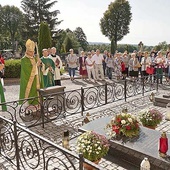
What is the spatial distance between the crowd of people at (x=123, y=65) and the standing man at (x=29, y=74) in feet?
20.6

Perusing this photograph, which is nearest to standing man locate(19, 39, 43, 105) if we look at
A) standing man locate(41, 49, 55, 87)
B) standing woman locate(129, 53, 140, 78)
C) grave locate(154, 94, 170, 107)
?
standing man locate(41, 49, 55, 87)

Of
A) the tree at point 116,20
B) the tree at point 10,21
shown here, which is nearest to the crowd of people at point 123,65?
the tree at point 116,20

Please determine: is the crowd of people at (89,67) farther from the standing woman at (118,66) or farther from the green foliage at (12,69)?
the green foliage at (12,69)

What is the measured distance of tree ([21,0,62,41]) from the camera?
120ft

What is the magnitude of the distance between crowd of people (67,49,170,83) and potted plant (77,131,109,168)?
30.1ft

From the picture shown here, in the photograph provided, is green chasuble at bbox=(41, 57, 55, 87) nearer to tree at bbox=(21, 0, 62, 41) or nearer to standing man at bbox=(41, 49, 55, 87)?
standing man at bbox=(41, 49, 55, 87)

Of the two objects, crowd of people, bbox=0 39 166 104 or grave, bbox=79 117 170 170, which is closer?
grave, bbox=79 117 170 170

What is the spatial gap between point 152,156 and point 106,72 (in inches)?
460

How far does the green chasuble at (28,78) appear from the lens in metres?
7.13

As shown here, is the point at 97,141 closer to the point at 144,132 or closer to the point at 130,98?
the point at 144,132

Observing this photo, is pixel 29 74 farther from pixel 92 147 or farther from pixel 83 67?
pixel 83 67

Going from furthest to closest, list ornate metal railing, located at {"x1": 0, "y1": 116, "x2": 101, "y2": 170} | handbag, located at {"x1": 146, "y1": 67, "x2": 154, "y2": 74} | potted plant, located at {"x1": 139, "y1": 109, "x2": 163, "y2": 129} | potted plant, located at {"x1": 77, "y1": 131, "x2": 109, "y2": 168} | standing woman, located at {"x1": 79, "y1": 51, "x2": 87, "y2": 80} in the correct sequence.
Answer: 1. standing woman, located at {"x1": 79, "y1": 51, "x2": 87, "y2": 80}
2. handbag, located at {"x1": 146, "y1": 67, "x2": 154, "y2": 74}
3. potted plant, located at {"x1": 139, "y1": 109, "x2": 163, "y2": 129}
4. potted plant, located at {"x1": 77, "y1": 131, "x2": 109, "y2": 168}
5. ornate metal railing, located at {"x1": 0, "y1": 116, "x2": 101, "y2": 170}

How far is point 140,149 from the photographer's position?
4133mm

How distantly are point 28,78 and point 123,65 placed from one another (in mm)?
7850
